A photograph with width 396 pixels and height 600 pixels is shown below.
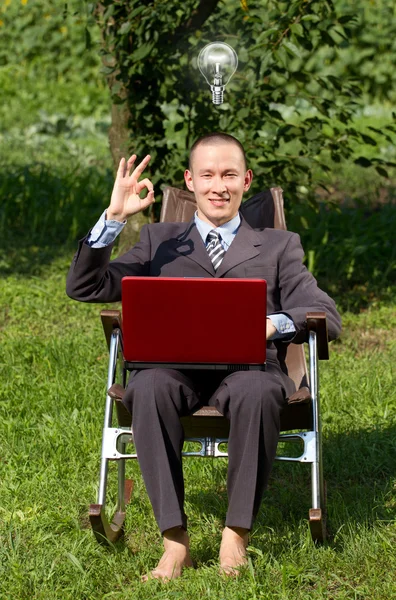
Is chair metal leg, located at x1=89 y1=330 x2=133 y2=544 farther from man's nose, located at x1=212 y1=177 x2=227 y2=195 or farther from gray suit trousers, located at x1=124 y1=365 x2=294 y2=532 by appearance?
man's nose, located at x1=212 y1=177 x2=227 y2=195

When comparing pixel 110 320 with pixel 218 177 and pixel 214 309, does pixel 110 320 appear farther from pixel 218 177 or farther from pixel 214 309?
pixel 218 177

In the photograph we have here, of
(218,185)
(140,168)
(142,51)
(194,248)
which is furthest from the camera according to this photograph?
(142,51)

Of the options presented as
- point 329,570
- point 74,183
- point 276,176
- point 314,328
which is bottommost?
point 329,570

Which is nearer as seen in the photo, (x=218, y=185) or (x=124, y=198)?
(x=124, y=198)

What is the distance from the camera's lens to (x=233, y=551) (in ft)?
11.0

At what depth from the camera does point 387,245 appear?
22.5 feet

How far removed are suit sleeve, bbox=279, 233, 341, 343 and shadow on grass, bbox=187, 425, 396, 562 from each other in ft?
2.09

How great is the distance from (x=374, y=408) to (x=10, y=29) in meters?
9.57

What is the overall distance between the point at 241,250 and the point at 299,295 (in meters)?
0.27

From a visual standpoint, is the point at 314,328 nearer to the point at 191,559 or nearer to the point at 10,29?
the point at 191,559

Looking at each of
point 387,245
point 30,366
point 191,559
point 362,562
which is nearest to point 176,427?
point 191,559

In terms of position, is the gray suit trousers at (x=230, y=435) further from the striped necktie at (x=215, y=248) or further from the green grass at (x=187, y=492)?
the striped necktie at (x=215, y=248)

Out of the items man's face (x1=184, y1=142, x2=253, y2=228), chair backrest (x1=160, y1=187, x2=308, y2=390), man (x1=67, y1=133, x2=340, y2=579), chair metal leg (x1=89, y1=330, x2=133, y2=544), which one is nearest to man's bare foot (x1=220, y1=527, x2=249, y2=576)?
man (x1=67, y1=133, x2=340, y2=579)

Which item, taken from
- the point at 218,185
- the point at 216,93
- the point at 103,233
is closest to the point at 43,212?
the point at 216,93
